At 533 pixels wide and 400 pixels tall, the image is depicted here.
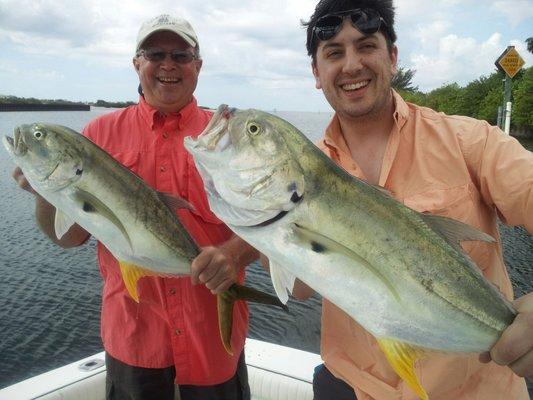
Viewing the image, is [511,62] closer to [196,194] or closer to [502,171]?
[502,171]

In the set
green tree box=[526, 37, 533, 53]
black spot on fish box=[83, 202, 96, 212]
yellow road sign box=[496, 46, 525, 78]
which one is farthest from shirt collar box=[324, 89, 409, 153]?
green tree box=[526, 37, 533, 53]

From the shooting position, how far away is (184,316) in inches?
140

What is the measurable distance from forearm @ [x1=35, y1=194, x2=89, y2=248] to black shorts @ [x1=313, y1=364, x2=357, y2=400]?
7.07 ft

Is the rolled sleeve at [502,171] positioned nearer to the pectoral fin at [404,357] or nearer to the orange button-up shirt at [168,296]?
the pectoral fin at [404,357]

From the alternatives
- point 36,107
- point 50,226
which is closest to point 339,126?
point 50,226

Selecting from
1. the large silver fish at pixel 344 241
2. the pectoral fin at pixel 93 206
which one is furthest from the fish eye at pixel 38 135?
the large silver fish at pixel 344 241

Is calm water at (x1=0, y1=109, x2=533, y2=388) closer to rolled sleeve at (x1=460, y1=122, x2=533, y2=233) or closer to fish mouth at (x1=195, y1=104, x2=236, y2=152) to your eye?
rolled sleeve at (x1=460, y1=122, x2=533, y2=233)

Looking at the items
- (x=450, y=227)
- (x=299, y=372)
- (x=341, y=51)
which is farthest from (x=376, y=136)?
(x=299, y=372)

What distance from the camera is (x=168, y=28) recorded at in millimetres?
3768

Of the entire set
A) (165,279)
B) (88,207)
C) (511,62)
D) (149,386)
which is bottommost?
(149,386)

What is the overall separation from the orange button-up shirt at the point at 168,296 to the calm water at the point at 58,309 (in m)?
7.42

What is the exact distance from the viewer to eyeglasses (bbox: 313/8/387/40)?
3.17 m

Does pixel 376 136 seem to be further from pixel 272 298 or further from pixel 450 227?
pixel 272 298

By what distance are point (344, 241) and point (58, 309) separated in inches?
455
